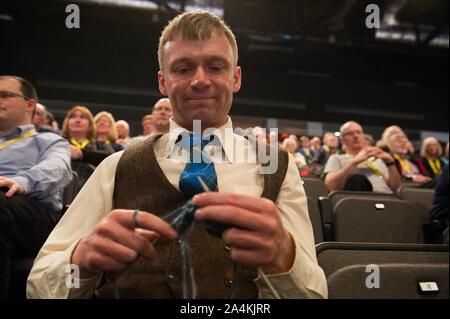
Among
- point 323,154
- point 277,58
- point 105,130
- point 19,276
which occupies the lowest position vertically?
point 19,276

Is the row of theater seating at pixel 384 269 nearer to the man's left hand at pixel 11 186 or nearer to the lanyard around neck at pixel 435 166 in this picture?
the man's left hand at pixel 11 186

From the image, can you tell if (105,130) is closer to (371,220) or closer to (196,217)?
(371,220)

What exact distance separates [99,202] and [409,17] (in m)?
8.40

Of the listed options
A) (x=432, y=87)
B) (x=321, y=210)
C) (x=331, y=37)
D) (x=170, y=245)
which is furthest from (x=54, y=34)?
(x=432, y=87)

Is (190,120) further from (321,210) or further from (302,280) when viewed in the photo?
(321,210)

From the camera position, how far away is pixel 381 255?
0.94 metres

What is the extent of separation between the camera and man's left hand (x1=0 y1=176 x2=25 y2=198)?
4.35ft

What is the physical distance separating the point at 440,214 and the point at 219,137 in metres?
1.60

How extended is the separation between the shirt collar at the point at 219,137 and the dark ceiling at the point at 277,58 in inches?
255

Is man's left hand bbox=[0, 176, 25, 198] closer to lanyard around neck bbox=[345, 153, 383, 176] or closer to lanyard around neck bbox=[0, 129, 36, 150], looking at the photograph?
lanyard around neck bbox=[0, 129, 36, 150]

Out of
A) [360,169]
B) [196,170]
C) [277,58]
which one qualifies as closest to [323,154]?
[360,169]

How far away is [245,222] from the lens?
1.64 feet

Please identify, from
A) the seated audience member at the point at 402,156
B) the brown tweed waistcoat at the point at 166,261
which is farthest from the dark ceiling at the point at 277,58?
the brown tweed waistcoat at the point at 166,261

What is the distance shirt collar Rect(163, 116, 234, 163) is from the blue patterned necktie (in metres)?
0.05
